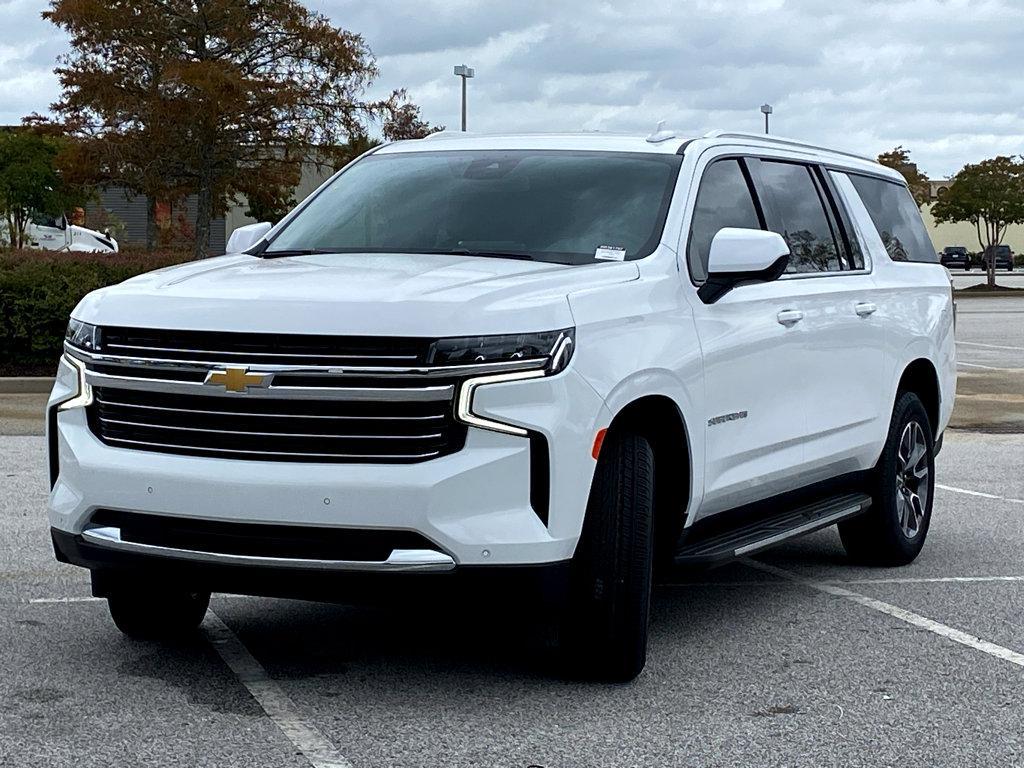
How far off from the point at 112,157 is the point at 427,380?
3304cm

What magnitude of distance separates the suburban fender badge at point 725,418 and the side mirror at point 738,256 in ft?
1.42

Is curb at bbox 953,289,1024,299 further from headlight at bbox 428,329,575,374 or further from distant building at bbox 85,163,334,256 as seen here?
headlight at bbox 428,329,575,374

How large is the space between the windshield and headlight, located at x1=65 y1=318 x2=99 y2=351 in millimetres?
1256

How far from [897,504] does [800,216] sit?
1.56m

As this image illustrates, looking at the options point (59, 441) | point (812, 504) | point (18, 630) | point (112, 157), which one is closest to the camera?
point (59, 441)

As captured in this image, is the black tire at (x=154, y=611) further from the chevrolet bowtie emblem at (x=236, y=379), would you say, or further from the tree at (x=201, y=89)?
the tree at (x=201, y=89)

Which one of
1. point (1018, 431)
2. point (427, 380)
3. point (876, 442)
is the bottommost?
point (1018, 431)

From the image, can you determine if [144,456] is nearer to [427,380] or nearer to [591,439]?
[427,380]

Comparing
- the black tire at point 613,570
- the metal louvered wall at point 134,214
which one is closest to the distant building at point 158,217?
the metal louvered wall at point 134,214

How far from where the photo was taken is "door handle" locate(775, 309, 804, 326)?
22.0ft

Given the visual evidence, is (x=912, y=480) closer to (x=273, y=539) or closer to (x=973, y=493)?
(x=973, y=493)

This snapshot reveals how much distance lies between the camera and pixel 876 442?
7.77 m

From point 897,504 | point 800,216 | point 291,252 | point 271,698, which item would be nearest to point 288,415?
point 271,698

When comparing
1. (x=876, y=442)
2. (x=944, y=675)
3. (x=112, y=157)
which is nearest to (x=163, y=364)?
(x=944, y=675)
